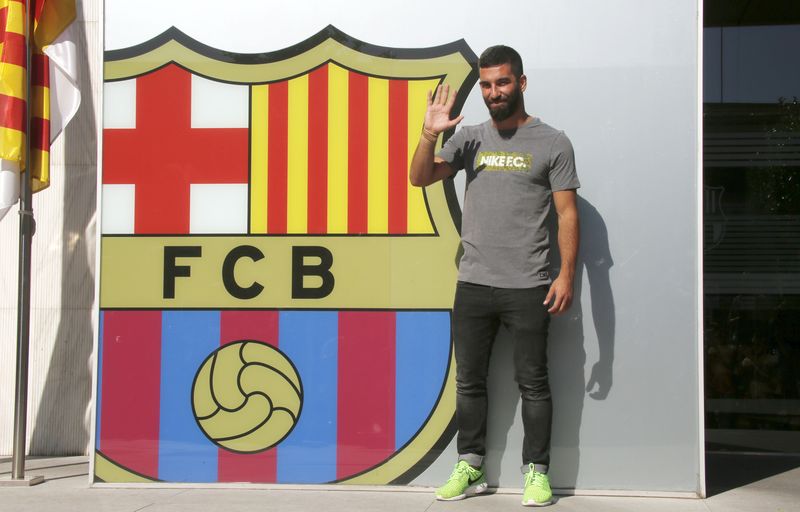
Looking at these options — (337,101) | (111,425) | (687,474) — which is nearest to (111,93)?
(337,101)

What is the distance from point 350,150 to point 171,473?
1.83 metres

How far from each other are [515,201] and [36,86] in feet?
8.54

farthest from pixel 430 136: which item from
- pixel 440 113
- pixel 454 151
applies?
pixel 454 151

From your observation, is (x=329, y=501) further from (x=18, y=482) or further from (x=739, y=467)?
(x=739, y=467)

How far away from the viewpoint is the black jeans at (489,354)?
4.27 m

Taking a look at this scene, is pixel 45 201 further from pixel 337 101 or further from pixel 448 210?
pixel 448 210

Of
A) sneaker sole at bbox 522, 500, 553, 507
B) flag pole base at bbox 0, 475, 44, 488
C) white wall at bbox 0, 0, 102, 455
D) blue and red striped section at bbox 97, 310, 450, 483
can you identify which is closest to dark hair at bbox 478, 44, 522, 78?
blue and red striped section at bbox 97, 310, 450, 483

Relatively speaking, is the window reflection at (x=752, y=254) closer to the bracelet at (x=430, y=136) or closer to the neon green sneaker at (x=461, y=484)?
the neon green sneaker at (x=461, y=484)

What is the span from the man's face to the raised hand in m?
0.19

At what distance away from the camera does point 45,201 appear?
19.1 ft

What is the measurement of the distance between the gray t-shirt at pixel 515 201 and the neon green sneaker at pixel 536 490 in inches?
34.0

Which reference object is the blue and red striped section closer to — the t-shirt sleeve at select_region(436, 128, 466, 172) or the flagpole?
the flagpole

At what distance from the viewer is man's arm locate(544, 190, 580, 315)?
13.9ft

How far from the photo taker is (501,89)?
14.1 ft
